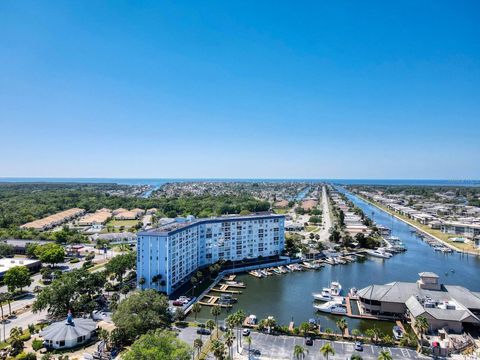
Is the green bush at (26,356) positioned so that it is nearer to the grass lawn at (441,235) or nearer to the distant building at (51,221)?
the distant building at (51,221)

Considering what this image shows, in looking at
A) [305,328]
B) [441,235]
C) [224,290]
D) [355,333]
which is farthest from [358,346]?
[441,235]

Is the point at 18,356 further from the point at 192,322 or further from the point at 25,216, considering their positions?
the point at 25,216

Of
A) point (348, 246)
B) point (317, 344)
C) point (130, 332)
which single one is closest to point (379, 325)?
point (317, 344)

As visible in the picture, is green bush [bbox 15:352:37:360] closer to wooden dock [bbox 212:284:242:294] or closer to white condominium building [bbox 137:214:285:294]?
white condominium building [bbox 137:214:285:294]

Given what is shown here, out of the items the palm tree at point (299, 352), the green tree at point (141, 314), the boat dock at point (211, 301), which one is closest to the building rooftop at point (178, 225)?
the boat dock at point (211, 301)

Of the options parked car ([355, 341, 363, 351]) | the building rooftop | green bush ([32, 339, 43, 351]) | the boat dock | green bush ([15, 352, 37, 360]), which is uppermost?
the building rooftop

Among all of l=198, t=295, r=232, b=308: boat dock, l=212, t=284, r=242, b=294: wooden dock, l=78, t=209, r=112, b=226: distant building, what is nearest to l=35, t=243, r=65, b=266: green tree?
l=212, t=284, r=242, b=294: wooden dock

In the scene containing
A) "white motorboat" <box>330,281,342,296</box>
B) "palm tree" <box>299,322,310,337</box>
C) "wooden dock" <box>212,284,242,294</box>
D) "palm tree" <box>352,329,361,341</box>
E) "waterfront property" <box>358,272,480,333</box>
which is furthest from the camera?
"wooden dock" <box>212,284,242,294</box>
